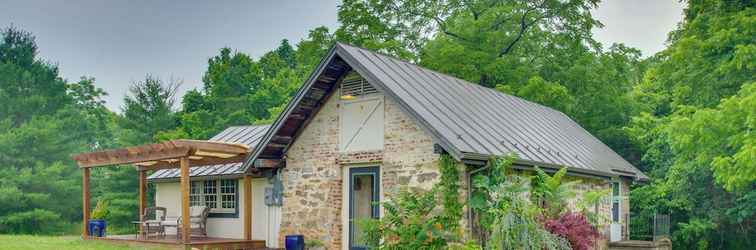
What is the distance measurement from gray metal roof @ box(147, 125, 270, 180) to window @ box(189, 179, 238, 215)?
344 mm

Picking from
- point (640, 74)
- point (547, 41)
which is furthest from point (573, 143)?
point (640, 74)

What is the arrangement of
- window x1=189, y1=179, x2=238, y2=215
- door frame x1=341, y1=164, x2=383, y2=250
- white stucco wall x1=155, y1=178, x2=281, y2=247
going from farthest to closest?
window x1=189, y1=179, x2=238, y2=215, white stucco wall x1=155, y1=178, x2=281, y2=247, door frame x1=341, y1=164, x2=383, y2=250

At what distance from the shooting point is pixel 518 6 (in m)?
27.8

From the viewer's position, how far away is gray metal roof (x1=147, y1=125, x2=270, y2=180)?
1705 centimetres

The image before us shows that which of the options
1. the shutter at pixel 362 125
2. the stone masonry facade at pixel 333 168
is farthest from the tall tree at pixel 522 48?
the shutter at pixel 362 125

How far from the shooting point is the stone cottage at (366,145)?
1203cm

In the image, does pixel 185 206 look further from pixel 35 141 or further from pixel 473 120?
pixel 35 141

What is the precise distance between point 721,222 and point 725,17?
6893mm

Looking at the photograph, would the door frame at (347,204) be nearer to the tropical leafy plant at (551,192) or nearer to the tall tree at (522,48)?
the tropical leafy plant at (551,192)

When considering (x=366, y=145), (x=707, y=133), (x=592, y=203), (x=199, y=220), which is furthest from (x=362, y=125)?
(x=707, y=133)

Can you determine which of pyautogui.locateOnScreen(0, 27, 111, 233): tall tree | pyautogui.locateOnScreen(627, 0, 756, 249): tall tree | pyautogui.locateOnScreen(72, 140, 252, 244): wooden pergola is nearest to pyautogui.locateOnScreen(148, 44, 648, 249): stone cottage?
pyautogui.locateOnScreen(72, 140, 252, 244): wooden pergola

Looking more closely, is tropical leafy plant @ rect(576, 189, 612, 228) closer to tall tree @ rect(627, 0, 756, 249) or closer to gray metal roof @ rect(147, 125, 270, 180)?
tall tree @ rect(627, 0, 756, 249)

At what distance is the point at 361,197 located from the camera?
45.8 ft

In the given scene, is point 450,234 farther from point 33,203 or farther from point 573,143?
point 33,203
